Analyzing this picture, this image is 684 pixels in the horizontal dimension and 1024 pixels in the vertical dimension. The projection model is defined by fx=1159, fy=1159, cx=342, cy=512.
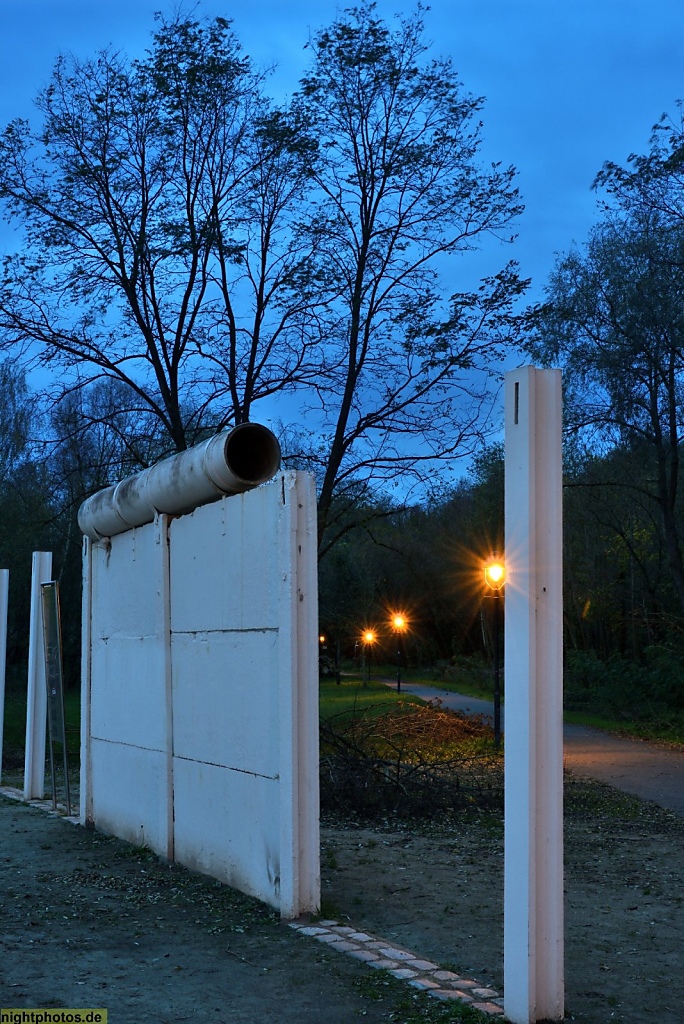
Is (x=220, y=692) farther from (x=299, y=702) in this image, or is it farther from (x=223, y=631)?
(x=299, y=702)

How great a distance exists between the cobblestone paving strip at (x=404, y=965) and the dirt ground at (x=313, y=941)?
98 mm

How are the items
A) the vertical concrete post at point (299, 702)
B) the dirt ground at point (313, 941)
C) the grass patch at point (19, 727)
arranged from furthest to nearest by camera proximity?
the grass patch at point (19, 727)
the vertical concrete post at point (299, 702)
the dirt ground at point (313, 941)

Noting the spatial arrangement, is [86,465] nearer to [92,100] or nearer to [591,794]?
[92,100]

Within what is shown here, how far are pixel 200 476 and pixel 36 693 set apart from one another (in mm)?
A: 6498

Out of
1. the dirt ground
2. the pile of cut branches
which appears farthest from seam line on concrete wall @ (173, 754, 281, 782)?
the pile of cut branches

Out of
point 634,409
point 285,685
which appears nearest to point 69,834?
point 285,685

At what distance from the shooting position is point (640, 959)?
20.2 ft

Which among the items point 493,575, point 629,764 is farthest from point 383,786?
point 629,764

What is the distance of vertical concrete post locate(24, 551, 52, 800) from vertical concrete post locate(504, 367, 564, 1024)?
9182mm

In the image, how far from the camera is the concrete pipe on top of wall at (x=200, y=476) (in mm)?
7879

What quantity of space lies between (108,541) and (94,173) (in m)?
7.27

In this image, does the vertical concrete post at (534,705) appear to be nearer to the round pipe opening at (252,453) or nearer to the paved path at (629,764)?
the round pipe opening at (252,453)

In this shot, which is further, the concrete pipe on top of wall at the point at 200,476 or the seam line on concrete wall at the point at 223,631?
the concrete pipe on top of wall at the point at 200,476

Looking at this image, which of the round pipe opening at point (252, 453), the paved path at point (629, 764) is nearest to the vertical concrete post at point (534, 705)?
the round pipe opening at point (252, 453)
